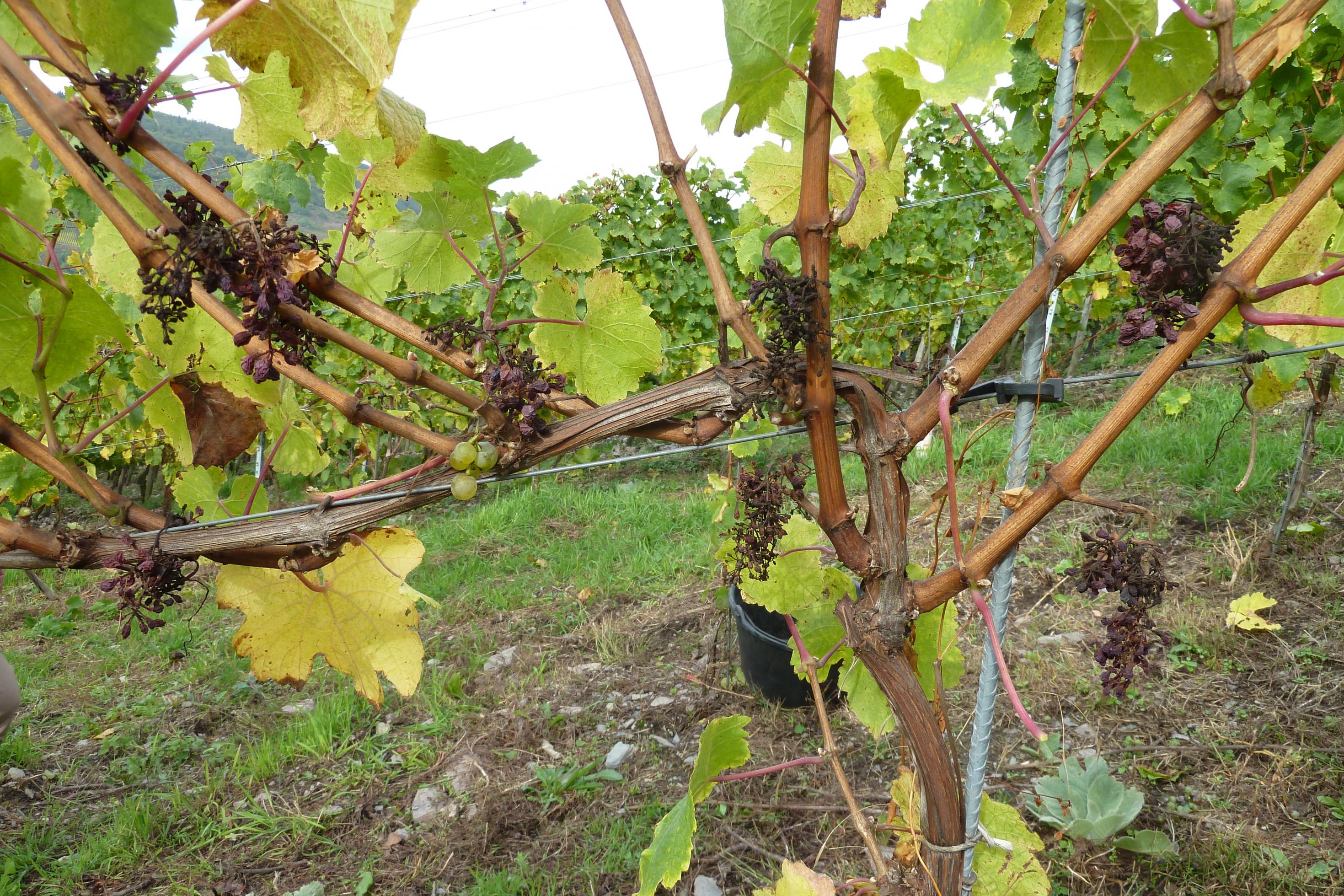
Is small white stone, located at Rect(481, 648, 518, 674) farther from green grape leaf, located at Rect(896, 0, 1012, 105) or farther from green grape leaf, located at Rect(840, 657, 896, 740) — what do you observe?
green grape leaf, located at Rect(896, 0, 1012, 105)

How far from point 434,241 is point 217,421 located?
1.73ft

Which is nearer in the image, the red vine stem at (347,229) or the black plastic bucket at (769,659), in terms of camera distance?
the red vine stem at (347,229)

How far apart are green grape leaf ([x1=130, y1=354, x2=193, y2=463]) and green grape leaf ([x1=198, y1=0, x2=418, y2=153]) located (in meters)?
0.71

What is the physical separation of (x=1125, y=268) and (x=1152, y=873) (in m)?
1.72

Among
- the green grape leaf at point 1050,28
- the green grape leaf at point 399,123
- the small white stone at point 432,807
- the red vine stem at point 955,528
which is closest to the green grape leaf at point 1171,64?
the green grape leaf at point 1050,28

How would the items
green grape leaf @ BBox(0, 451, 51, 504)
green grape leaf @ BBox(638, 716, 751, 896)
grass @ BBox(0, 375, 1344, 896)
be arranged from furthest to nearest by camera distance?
green grape leaf @ BBox(0, 451, 51, 504) < grass @ BBox(0, 375, 1344, 896) < green grape leaf @ BBox(638, 716, 751, 896)

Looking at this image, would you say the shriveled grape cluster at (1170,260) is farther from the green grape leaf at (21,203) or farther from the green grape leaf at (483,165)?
the green grape leaf at (21,203)

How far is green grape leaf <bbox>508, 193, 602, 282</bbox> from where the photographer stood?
4.32 feet

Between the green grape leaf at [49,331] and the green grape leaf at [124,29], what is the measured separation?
0.27m

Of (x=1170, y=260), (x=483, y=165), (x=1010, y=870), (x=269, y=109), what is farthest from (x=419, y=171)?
(x=1010, y=870)

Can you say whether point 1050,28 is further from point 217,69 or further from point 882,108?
point 217,69

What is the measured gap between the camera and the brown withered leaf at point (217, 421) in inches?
55.2

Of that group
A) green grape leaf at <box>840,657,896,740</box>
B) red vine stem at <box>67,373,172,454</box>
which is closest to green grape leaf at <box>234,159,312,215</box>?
Result: red vine stem at <box>67,373,172,454</box>

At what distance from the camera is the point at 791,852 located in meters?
2.11
